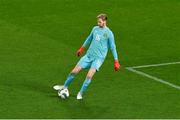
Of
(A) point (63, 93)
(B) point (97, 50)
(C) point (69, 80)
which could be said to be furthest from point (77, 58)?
(B) point (97, 50)

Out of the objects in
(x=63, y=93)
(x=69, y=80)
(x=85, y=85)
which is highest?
(x=69, y=80)

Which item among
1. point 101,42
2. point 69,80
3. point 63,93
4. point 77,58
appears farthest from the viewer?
point 77,58

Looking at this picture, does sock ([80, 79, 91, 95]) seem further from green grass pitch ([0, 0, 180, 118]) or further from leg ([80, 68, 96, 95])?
green grass pitch ([0, 0, 180, 118])

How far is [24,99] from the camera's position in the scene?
19281 mm

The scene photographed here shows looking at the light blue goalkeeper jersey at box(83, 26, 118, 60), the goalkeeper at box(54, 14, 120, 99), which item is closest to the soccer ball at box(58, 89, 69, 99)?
the goalkeeper at box(54, 14, 120, 99)

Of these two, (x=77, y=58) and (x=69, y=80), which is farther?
(x=77, y=58)

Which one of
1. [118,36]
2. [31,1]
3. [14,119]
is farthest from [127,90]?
[31,1]

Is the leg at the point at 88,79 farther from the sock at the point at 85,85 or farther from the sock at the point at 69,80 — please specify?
the sock at the point at 69,80

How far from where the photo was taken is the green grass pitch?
18750 millimetres

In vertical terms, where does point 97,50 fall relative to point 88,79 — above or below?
above

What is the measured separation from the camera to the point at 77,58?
2395 centimetres

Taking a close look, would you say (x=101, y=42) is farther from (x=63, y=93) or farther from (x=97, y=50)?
(x=63, y=93)

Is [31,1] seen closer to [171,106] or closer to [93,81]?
[93,81]

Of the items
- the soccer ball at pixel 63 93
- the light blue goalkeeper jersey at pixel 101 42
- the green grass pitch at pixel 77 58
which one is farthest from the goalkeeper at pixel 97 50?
the green grass pitch at pixel 77 58
